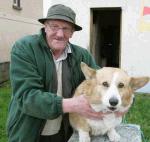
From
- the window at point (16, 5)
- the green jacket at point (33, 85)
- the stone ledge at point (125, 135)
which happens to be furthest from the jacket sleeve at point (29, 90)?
the window at point (16, 5)

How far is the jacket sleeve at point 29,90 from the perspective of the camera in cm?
263

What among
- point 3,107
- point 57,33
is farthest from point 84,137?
point 3,107

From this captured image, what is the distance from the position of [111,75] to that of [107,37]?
9203 millimetres

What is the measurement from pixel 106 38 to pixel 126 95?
918cm

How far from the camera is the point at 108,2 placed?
28.1ft

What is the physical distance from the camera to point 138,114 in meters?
6.62

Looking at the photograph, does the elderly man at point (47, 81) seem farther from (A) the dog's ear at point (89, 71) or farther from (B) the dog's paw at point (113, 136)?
(B) the dog's paw at point (113, 136)

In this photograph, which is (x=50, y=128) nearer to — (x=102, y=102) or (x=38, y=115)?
(x=38, y=115)

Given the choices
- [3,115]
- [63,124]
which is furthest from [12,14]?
[63,124]

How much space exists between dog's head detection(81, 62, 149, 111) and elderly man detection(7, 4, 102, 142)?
0.11 m

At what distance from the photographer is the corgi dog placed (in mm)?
2559

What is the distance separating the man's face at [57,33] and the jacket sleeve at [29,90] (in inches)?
7.8

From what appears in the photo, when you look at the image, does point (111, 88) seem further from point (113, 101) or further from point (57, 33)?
point (57, 33)

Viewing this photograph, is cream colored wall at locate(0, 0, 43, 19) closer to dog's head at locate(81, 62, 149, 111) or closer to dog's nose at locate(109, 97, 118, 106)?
dog's head at locate(81, 62, 149, 111)
